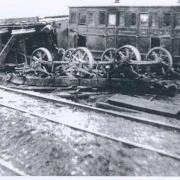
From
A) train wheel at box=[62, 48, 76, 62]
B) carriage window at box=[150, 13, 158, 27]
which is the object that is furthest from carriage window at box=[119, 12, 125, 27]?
train wheel at box=[62, 48, 76, 62]

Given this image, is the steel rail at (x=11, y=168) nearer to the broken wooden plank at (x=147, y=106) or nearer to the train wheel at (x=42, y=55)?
the broken wooden plank at (x=147, y=106)

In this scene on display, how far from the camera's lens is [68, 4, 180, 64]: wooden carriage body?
12.8 m

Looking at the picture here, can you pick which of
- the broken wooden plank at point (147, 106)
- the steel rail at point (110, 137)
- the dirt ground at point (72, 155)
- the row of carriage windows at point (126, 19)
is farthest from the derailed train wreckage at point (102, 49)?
the dirt ground at point (72, 155)

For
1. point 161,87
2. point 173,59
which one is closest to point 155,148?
point 161,87

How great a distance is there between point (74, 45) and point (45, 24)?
200 cm

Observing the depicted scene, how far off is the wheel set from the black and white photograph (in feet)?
0.14

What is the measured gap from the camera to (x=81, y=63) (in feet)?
37.6

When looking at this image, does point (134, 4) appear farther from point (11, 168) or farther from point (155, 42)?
point (11, 168)

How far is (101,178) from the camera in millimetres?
4426

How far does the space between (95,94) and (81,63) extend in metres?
1.58

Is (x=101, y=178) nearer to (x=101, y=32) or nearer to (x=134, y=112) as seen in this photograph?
(x=134, y=112)

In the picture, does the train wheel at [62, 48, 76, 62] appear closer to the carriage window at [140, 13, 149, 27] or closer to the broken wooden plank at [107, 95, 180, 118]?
the carriage window at [140, 13, 149, 27]

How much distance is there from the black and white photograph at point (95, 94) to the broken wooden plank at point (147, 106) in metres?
0.03

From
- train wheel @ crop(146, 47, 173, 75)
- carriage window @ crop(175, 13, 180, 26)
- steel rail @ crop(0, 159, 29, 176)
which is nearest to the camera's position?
steel rail @ crop(0, 159, 29, 176)
